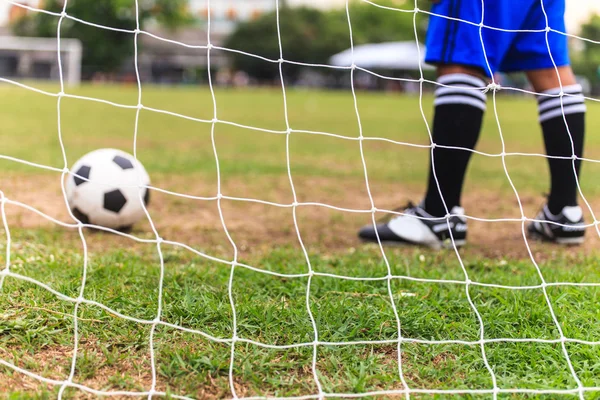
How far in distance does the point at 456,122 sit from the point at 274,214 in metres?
Result: 1.13

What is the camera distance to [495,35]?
7.70 feet

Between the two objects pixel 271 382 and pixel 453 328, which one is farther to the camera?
pixel 453 328

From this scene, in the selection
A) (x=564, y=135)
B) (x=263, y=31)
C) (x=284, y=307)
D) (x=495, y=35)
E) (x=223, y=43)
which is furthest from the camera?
(x=223, y=43)

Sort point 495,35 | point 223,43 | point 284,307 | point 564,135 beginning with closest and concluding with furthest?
point 284,307
point 495,35
point 564,135
point 223,43

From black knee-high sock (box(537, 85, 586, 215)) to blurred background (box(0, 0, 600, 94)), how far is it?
29796mm

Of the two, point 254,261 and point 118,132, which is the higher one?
point 254,261

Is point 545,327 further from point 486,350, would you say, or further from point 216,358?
point 216,358

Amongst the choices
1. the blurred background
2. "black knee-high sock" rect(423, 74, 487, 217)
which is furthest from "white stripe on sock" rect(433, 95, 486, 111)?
the blurred background

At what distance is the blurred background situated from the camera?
126 feet

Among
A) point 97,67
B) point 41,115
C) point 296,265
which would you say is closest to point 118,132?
point 41,115

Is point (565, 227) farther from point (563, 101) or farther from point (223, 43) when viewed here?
point (223, 43)

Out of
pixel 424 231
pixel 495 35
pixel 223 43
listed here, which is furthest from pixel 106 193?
pixel 223 43

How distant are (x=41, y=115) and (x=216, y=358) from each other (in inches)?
345

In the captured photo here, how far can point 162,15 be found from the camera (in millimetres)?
42094
